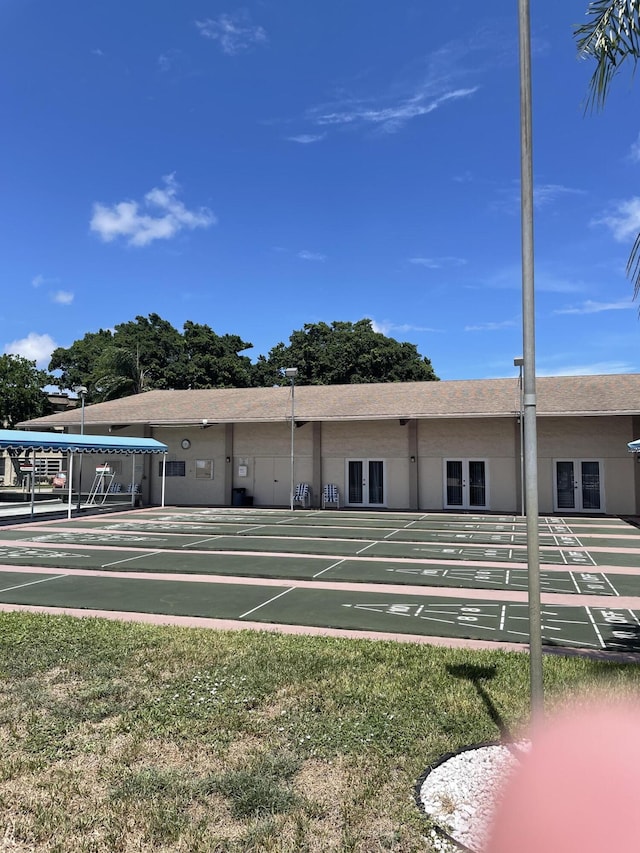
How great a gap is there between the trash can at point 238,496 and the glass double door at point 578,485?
12.5 metres

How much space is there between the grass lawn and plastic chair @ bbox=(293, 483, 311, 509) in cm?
1755

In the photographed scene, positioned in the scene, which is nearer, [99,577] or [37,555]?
[99,577]

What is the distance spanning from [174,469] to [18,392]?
835 inches

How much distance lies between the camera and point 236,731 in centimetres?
428

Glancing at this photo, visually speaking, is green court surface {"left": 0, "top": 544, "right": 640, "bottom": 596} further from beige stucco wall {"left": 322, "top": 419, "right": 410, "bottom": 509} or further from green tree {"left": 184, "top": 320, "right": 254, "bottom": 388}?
green tree {"left": 184, "top": 320, "right": 254, "bottom": 388}

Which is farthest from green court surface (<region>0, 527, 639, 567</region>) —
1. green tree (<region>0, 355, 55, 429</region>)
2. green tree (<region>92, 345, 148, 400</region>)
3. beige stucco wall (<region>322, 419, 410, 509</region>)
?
green tree (<region>0, 355, 55, 429</region>)

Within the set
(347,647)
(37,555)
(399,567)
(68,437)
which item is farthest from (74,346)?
(347,647)

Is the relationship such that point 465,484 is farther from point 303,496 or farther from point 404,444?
point 303,496

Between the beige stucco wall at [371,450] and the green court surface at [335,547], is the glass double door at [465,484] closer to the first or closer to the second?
the beige stucco wall at [371,450]

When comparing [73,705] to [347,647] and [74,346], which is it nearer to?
[347,647]

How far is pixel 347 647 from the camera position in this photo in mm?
6250

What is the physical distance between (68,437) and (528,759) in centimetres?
2009

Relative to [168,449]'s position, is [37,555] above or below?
below

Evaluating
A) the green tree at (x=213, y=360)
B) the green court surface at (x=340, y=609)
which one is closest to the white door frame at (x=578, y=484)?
the green court surface at (x=340, y=609)
